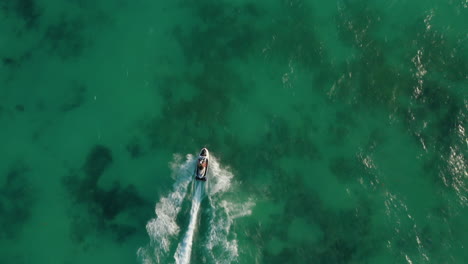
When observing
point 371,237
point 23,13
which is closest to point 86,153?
point 23,13

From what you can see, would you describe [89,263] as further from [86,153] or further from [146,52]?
[146,52]

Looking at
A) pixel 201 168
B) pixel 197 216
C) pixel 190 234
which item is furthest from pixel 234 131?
pixel 190 234

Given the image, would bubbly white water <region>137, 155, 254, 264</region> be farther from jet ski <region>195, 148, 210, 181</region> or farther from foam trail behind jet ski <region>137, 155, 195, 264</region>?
jet ski <region>195, 148, 210, 181</region>

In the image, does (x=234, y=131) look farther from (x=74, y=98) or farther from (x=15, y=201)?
(x=15, y=201)

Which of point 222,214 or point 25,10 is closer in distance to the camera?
point 222,214

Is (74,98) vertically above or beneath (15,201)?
above

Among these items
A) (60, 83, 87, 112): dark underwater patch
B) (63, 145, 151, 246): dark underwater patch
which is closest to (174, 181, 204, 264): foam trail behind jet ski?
(63, 145, 151, 246): dark underwater patch

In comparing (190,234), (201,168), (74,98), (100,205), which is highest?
(74,98)
